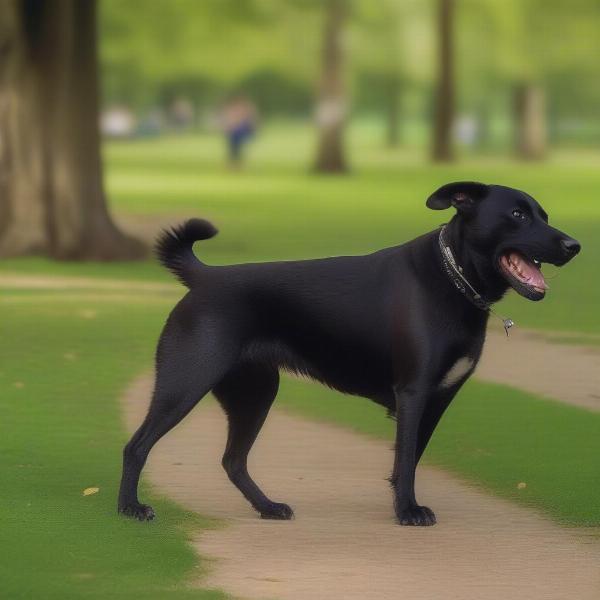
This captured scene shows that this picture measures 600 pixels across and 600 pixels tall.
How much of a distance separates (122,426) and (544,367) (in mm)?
3894

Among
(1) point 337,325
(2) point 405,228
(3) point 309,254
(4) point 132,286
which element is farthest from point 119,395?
(2) point 405,228

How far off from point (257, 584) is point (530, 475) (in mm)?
2900

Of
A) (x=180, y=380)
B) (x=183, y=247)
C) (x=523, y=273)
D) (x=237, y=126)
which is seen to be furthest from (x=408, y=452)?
(x=237, y=126)

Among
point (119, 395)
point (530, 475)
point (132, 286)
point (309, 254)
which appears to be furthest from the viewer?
point (309, 254)

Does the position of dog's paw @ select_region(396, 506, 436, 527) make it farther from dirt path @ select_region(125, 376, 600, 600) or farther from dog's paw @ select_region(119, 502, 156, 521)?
dog's paw @ select_region(119, 502, 156, 521)

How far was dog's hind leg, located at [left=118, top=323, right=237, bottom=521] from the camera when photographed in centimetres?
802

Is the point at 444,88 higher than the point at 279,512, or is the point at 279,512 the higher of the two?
the point at 279,512

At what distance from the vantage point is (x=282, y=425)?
11125 mm

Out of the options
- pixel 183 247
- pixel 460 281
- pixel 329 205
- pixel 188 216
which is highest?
pixel 183 247

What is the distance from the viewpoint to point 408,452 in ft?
26.4

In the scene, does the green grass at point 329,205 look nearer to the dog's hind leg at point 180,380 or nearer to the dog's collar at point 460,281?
the dog's collar at point 460,281

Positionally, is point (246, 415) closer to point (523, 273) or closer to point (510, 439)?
point (523, 273)

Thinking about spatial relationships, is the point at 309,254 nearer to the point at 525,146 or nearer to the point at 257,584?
the point at 257,584

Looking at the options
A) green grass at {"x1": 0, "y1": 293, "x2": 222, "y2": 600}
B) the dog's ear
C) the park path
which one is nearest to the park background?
green grass at {"x1": 0, "y1": 293, "x2": 222, "y2": 600}
